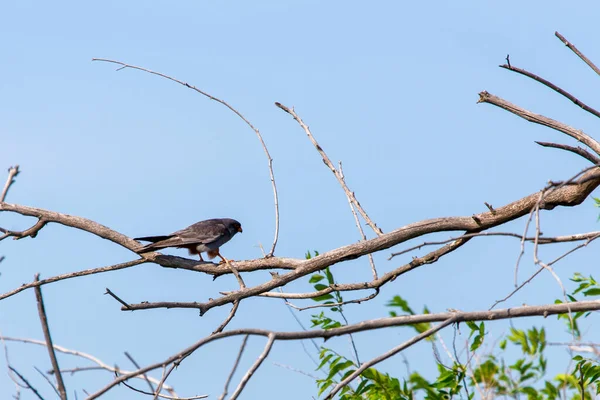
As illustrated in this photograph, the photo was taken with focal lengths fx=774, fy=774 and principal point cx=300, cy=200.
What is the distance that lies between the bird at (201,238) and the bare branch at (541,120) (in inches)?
114

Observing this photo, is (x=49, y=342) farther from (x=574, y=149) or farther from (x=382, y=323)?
(x=574, y=149)

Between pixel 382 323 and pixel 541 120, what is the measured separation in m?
3.11

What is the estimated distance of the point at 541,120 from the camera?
6.25 m

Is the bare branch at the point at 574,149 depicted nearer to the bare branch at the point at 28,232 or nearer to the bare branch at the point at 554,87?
the bare branch at the point at 554,87

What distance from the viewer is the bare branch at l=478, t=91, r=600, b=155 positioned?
20.0 ft

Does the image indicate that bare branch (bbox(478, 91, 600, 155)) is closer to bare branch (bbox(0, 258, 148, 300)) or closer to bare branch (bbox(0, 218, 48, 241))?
bare branch (bbox(0, 258, 148, 300))

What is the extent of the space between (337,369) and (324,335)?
2614 millimetres

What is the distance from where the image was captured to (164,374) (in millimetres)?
3598

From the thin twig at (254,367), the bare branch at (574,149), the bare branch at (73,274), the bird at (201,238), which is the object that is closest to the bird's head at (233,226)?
the bird at (201,238)

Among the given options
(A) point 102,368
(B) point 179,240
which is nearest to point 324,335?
(A) point 102,368

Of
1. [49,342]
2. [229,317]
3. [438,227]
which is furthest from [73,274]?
[49,342]

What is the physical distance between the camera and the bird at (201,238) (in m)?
7.51

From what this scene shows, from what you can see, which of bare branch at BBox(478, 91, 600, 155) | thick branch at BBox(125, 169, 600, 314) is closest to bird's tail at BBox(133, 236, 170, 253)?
thick branch at BBox(125, 169, 600, 314)

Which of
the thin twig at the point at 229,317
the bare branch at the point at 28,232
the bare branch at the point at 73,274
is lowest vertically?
the thin twig at the point at 229,317
